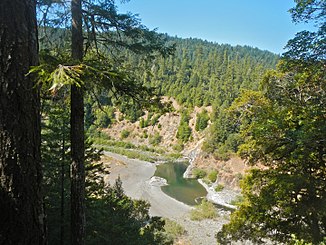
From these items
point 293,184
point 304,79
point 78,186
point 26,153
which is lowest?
point 293,184

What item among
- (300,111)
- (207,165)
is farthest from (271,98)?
(207,165)

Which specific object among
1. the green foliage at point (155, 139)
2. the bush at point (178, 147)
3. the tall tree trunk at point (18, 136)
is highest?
the tall tree trunk at point (18, 136)

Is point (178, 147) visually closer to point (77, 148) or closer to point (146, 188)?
point (146, 188)

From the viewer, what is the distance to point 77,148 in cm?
395

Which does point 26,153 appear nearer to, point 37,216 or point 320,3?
point 37,216

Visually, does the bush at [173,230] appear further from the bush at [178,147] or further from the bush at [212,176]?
the bush at [178,147]

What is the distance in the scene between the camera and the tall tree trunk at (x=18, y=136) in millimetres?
1837

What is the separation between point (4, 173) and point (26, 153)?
0.17 meters

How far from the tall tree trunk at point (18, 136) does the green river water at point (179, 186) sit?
2534 cm

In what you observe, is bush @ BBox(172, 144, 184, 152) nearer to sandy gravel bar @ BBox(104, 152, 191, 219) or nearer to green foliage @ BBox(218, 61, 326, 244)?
sandy gravel bar @ BBox(104, 152, 191, 219)

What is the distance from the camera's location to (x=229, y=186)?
98.1 ft

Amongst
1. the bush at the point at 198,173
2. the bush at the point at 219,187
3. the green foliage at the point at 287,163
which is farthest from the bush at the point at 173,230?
the bush at the point at 198,173

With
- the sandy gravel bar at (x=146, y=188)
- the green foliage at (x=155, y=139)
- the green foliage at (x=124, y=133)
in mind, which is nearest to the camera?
the sandy gravel bar at (x=146, y=188)

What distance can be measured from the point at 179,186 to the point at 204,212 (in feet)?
31.1
